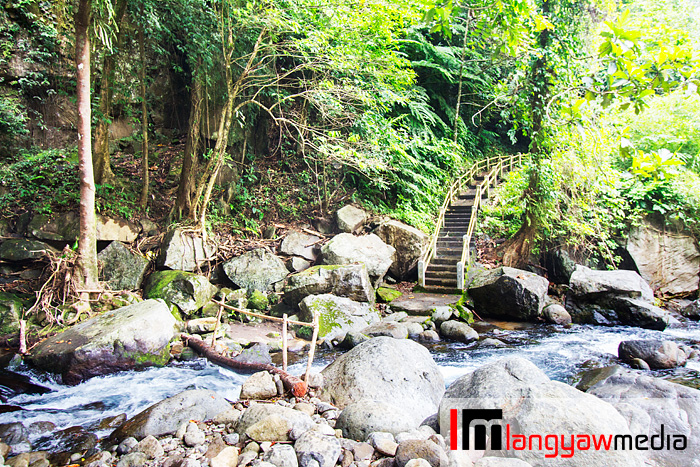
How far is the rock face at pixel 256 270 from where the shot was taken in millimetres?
9086

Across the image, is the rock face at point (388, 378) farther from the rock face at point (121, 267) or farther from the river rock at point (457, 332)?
the rock face at point (121, 267)

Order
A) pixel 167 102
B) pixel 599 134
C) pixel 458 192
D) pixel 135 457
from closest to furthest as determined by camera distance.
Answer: pixel 135 457 < pixel 599 134 < pixel 167 102 < pixel 458 192

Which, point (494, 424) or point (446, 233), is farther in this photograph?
point (446, 233)

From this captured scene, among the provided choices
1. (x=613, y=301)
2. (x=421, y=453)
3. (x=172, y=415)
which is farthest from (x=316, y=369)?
Answer: (x=613, y=301)

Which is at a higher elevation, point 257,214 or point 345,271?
point 257,214

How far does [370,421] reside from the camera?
3500mm

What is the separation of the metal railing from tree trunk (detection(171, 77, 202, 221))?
6370mm

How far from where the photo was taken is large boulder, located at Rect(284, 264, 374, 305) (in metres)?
8.56

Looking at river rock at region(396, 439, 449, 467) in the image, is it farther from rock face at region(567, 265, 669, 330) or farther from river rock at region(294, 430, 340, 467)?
rock face at region(567, 265, 669, 330)

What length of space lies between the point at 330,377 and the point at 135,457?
2104mm

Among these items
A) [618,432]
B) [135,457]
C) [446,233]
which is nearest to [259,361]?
[135,457]

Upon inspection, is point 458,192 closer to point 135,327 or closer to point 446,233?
point 446,233

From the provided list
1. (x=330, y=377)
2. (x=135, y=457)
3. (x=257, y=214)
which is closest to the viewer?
(x=135, y=457)

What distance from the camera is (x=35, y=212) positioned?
337 inches
